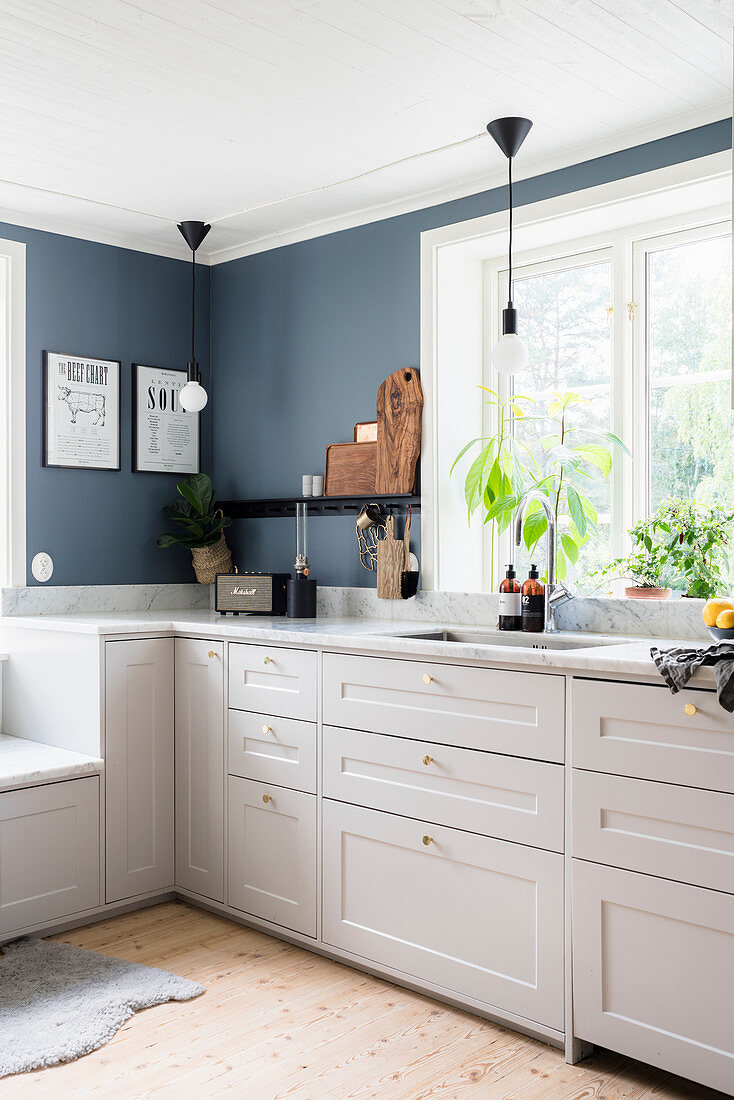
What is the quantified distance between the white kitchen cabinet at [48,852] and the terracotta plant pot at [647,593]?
67.6 inches

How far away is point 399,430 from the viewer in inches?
134

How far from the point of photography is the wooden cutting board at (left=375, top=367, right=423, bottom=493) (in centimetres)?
336

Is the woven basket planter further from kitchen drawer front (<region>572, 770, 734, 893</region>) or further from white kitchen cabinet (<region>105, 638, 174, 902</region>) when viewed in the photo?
kitchen drawer front (<region>572, 770, 734, 893</region>)

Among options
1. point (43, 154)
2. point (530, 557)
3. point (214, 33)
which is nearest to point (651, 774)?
point (530, 557)

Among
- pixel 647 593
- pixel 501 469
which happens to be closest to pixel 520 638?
pixel 647 593

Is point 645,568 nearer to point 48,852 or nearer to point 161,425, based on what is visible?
point 48,852

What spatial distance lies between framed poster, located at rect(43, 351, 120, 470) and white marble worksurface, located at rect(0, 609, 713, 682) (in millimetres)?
604

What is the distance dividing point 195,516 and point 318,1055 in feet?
7.29

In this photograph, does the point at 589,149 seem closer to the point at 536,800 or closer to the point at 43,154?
the point at 43,154

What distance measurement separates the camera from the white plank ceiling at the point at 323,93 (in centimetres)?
219

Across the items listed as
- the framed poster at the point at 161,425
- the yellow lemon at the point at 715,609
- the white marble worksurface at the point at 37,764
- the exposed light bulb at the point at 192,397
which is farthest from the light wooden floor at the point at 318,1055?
the framed poster at the point at 161,425

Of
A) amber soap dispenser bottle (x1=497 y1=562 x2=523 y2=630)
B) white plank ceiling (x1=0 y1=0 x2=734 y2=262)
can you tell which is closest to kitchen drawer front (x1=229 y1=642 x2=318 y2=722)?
amber soap dispenser bottle (x1=497 y1=562 x2=523 y2=630)

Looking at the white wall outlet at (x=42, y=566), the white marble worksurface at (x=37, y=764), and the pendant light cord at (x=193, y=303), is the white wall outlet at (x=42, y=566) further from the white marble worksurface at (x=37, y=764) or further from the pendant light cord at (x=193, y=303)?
Result: the pendant light cord at (x=193, y=303)

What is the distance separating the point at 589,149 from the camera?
2891 mm
